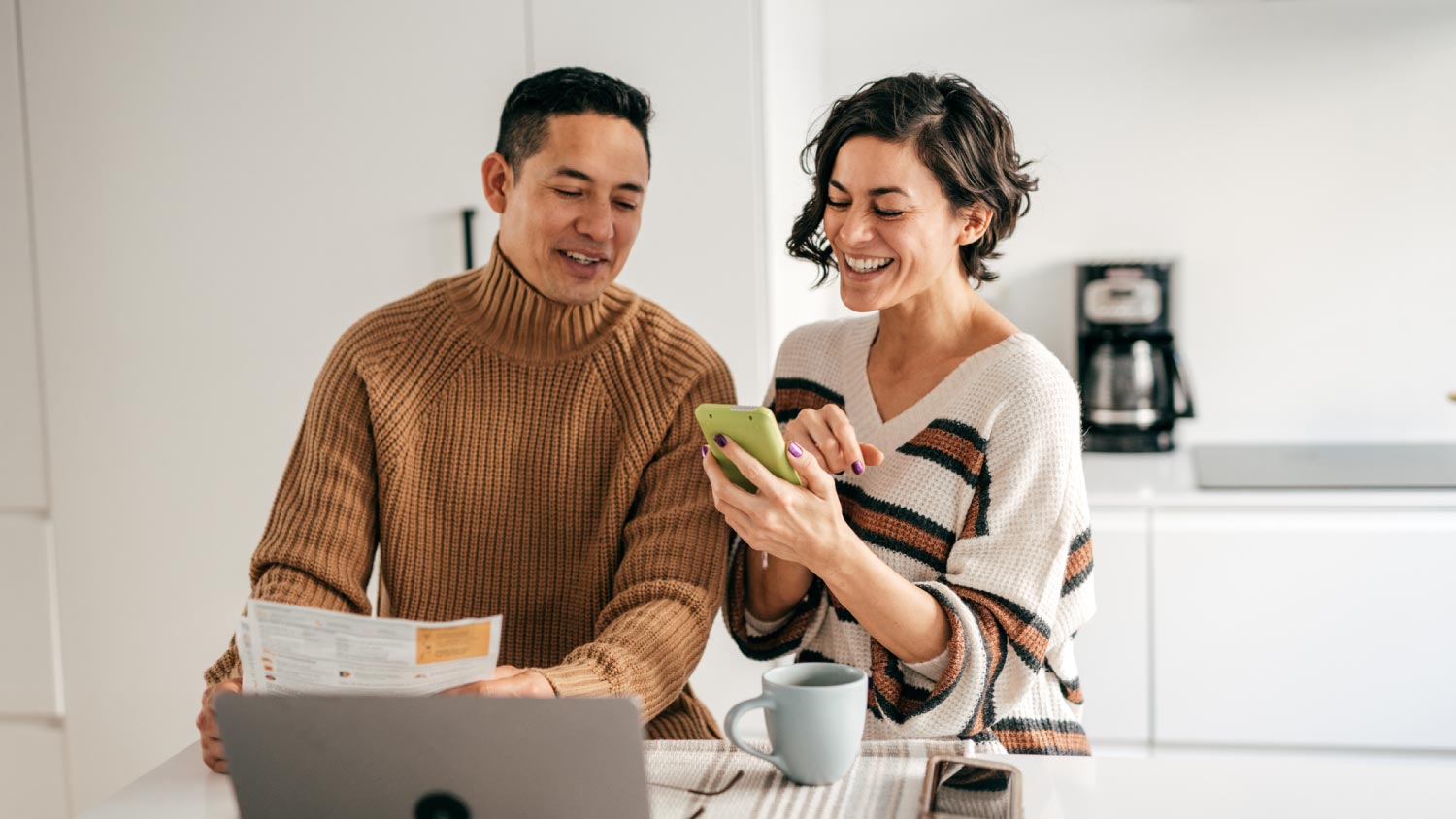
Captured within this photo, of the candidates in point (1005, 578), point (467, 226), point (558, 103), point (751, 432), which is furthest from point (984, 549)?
point (467, 226)

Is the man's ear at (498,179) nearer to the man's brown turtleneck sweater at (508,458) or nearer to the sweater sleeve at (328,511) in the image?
the man's brown turtleneck sweater at (508,458)

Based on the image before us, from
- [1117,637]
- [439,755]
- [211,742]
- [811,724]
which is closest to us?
[439,755]

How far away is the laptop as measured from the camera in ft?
2.56

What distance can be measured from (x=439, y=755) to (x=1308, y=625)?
1879mm

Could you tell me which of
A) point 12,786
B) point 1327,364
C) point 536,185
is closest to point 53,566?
point 12,786

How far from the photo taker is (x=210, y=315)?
2.18 meters

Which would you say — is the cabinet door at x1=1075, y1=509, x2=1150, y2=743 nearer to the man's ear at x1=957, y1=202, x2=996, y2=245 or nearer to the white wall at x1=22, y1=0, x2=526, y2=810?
the man's ear at x1=957, y1=202, x2=996, y2=245

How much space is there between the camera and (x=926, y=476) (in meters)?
1.27

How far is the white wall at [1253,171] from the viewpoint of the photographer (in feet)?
8.23

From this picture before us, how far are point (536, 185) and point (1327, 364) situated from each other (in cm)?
190

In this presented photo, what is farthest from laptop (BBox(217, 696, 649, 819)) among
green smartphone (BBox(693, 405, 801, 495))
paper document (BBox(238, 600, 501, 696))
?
green smartphone (BBox(693, 405, 801, 495))

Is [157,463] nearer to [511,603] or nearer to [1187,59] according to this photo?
[511,603]

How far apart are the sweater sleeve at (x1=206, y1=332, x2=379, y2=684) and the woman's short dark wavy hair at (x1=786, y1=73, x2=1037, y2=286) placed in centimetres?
60

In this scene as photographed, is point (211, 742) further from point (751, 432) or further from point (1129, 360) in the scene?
point (1129, 360)
